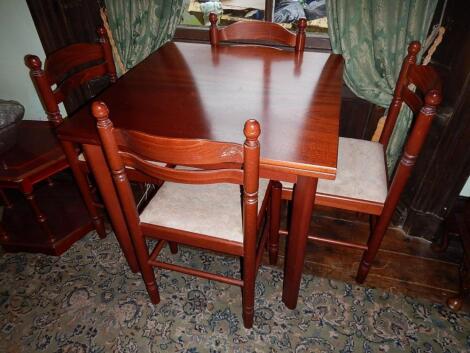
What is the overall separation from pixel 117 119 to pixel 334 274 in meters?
1.26

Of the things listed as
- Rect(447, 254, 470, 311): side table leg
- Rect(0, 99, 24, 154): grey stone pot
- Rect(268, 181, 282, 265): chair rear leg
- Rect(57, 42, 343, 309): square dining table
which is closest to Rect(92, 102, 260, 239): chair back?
Rect(57, 42, 343, 309): square dining table

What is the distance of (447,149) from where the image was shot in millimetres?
1508

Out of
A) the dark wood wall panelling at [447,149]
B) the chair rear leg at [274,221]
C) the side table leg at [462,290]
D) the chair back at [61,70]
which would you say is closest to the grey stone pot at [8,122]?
the chair back at [61,70]

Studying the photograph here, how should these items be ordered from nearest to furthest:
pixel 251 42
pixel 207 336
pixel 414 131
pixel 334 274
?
pixel 414 131 < pixel 207 336 < pixel 334 274 < pixel 251 42

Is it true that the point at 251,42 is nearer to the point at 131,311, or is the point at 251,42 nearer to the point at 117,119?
the point at 117,119

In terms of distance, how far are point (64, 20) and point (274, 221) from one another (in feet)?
5.32

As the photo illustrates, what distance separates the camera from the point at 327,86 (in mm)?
1331

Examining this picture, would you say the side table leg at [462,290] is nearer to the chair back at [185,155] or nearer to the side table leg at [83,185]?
the chair back at [185,155]

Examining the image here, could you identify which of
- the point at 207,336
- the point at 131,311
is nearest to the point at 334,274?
the point at 207,336

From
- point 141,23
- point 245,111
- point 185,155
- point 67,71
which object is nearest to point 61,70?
point 67,71

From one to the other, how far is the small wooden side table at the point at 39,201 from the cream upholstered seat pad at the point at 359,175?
3.88ft

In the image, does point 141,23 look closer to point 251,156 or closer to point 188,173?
point 188,173

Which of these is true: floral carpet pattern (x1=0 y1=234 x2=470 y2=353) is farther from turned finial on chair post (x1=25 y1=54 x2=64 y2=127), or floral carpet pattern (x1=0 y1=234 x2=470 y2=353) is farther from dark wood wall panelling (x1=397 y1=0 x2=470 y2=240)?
turned finial on chair post (x1=25 y1=54 x2=64 y2=127)

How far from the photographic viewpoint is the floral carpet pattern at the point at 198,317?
4.59ft
